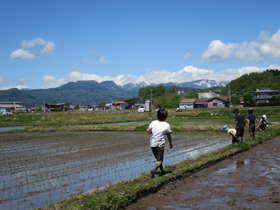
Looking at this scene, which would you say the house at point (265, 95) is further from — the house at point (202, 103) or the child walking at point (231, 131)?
the child walking at point (231, 131)

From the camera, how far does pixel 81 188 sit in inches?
246

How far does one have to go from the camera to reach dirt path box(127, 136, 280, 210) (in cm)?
492

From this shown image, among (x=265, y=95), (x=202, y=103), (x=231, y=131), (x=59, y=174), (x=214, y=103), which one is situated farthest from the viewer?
(x=202, y=103)

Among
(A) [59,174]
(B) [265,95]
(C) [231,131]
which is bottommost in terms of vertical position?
(A) [59,174]

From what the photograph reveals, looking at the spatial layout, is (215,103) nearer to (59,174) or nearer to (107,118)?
(107,118)

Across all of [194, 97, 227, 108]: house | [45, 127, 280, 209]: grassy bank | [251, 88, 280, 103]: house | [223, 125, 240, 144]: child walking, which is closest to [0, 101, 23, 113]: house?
[194, 97, 227, 108]: house

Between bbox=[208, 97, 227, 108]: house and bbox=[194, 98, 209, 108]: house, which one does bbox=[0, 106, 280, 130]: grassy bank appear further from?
bbox=[194, 98, 209, 108]: house

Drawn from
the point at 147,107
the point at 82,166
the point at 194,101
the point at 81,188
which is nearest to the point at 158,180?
the point at 81,188

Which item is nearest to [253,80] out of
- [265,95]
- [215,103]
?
Answer: [265,95]

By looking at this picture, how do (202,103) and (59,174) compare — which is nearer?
(59,174)

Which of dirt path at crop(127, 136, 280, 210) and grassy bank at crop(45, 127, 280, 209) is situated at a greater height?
grassy bank at crop(45, 127, 280, 209)

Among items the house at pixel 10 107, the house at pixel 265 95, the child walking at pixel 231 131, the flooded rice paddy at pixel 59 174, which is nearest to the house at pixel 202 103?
the house at pixel 265 95

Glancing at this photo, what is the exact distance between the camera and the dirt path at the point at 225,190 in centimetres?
492

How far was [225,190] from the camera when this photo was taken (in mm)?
5801
